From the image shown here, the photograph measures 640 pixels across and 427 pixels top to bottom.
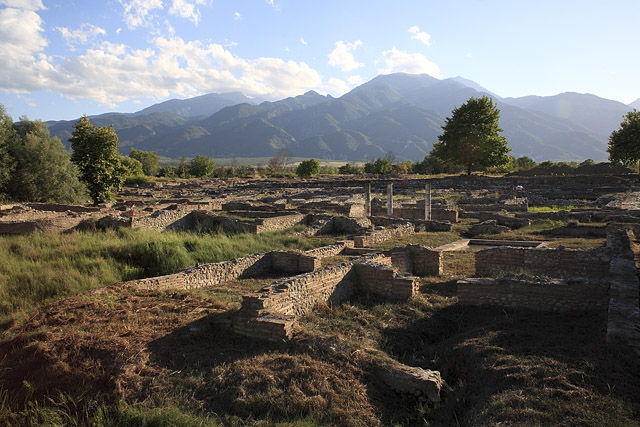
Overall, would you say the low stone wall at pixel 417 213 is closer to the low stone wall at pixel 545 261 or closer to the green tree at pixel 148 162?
the low stone wall at pixel 545 261

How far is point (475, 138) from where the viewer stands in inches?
2223

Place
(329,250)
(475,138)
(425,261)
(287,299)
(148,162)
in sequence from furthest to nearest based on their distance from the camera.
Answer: (148,162) → (475,138) → (329,250) → (425,261) → (287,299)

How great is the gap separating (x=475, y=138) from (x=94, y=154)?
46477 mm

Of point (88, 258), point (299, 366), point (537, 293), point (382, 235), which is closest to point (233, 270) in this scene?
point (88, 258)

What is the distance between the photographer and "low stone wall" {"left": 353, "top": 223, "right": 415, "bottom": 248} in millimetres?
15227

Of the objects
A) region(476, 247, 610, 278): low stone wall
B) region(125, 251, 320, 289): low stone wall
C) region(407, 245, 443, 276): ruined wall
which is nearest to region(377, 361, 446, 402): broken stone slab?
region(125, 251, 320, 289): low stone wall

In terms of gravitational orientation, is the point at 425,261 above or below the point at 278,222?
below

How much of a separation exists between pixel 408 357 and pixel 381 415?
1.78m

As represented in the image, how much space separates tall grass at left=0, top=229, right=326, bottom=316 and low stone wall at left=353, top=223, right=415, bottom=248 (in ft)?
5.86

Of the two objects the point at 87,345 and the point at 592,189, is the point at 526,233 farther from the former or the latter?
the point at 592,189

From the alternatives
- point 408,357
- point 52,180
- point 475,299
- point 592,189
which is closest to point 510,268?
point 475,299

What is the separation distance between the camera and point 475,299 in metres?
8.25

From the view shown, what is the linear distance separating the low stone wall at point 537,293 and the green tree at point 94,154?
28.2 metres

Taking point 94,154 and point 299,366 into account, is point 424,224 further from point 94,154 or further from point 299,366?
point 94,154
